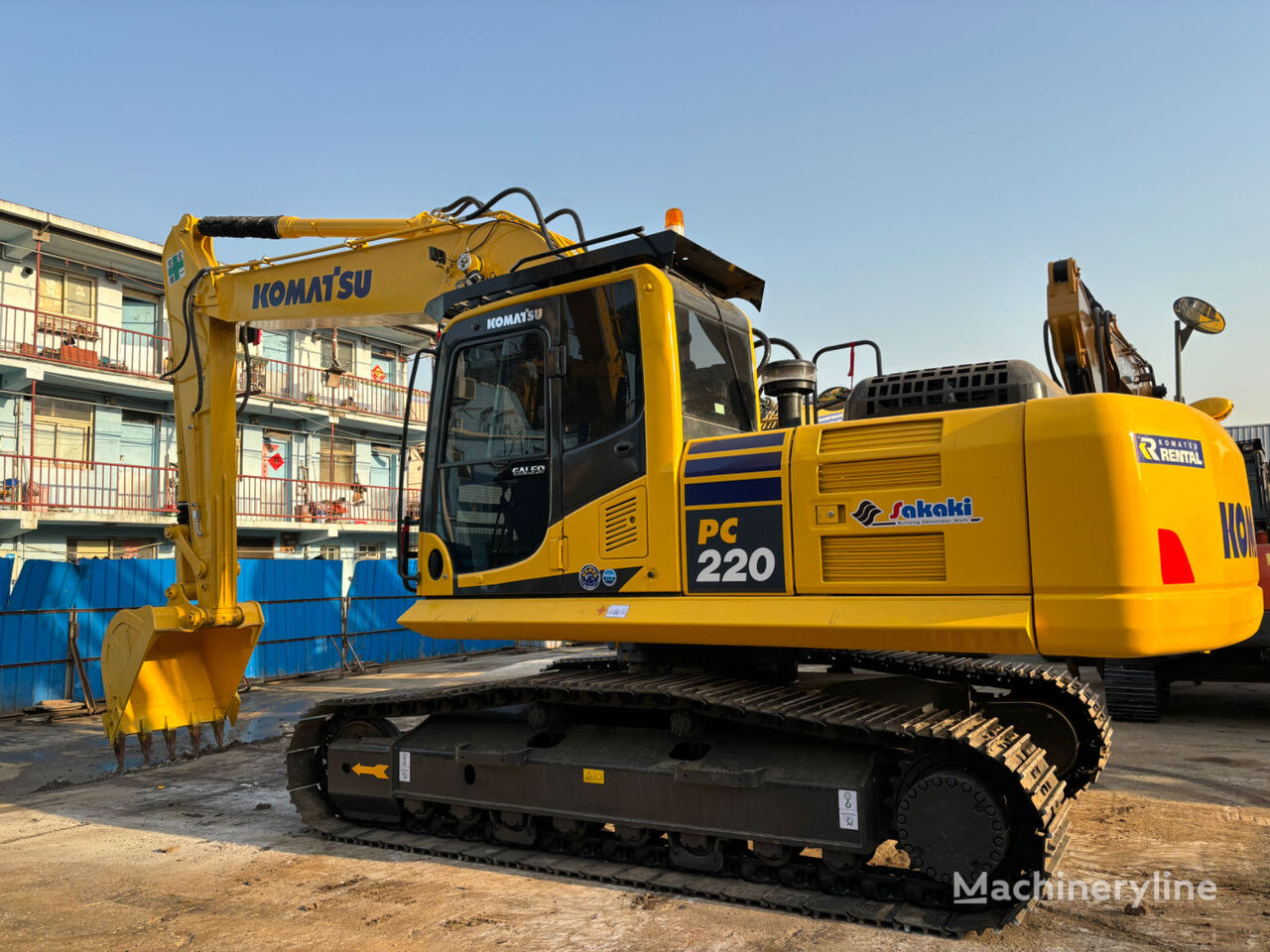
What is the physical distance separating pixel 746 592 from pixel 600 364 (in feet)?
5.09

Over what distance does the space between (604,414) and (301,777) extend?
3343 mm

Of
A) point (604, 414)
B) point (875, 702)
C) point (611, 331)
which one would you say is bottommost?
point (875, 702)

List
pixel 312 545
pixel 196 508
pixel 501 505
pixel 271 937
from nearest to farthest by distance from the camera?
pixel 271 937 → pixel 501 505 → pixel 196 508 → pixel 312 545

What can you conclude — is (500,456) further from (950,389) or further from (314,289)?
(314,289)

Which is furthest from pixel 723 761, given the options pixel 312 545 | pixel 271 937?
pixel 312 545

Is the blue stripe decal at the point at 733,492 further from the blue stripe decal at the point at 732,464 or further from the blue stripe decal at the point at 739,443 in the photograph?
the blue stripe decal at the point at 739,443

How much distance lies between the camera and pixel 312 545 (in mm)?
25516

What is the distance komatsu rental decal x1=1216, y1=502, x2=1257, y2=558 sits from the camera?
4488mm

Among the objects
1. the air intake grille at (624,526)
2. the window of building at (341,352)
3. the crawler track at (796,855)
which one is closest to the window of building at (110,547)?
the window of building at (341,352)

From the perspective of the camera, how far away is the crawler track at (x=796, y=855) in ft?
13.9

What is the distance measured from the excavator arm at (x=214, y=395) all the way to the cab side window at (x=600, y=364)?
7.09 ft

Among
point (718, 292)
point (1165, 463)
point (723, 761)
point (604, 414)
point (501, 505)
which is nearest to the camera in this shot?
point (1165, 463)

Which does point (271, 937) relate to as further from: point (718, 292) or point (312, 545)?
point (312, 545)

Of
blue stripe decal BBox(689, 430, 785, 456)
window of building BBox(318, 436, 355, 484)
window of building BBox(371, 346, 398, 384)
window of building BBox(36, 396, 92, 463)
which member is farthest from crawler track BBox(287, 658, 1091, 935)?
window of building BBox(371, 346, 398, 384)
